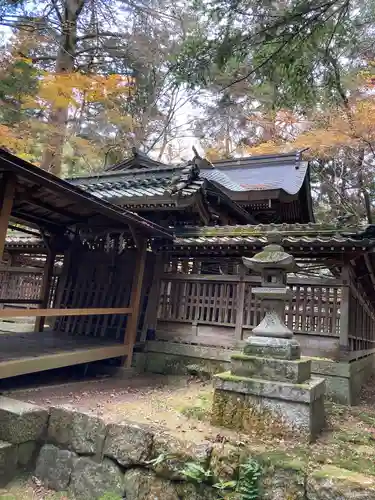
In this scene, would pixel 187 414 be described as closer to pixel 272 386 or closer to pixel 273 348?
pixel 272 386

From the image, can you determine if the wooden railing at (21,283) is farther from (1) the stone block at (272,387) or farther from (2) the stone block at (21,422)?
(1) the stone block at (272,387)

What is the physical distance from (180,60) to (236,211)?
6.05 m

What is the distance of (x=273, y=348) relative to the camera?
191 inches

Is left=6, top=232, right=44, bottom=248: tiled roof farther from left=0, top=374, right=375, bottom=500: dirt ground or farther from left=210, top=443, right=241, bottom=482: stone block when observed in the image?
left=210, top=443, right=241, bottom=482: stone block

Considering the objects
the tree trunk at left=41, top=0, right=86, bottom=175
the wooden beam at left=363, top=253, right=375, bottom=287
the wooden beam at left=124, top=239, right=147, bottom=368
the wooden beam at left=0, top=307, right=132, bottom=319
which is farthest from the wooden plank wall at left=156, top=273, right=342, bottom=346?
the tree trunk at left=41, top=0, right=86, bottom=175

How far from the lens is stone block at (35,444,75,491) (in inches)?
184

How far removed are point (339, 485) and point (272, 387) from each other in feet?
4.17

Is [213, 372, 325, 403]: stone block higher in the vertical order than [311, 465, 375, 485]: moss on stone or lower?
higher

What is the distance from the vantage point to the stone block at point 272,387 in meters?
4.38

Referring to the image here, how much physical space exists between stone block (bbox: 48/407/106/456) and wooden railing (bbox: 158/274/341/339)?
348 centimetres

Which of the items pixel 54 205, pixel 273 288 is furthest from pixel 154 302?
pixel 273 288

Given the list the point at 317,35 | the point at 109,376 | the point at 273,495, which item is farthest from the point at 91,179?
the point at 273,495

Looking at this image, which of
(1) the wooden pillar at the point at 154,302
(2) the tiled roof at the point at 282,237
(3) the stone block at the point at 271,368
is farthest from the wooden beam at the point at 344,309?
(1) the wooden pillar at the point at 154,302

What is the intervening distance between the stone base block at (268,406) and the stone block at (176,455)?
26.0 inches
